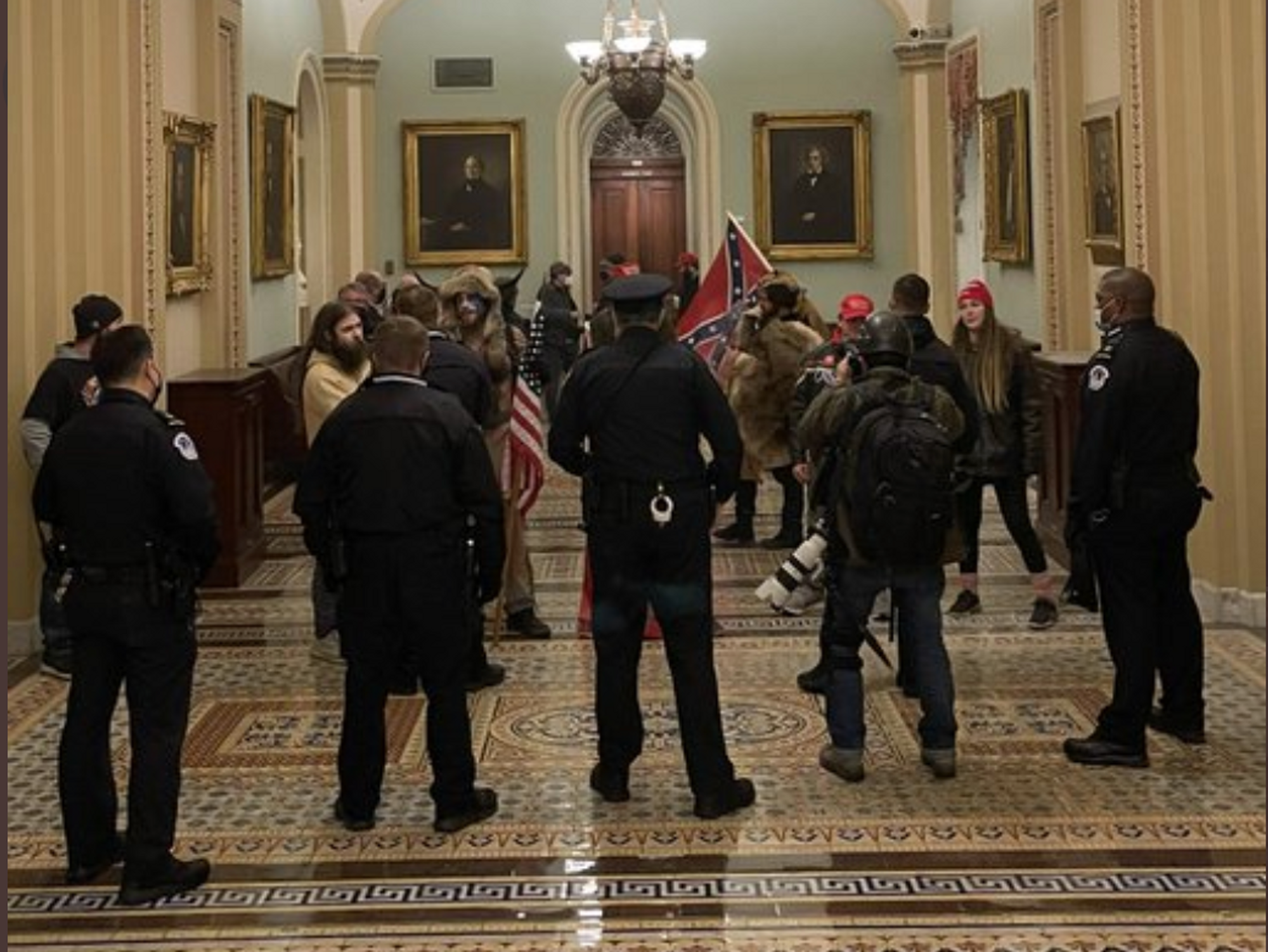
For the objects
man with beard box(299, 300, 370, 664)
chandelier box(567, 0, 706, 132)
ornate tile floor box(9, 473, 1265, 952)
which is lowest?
ornate tile floor box(9, 473, 1265, 952)

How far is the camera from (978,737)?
7.06m

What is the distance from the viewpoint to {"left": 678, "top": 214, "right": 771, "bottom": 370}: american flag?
10578 millimetres

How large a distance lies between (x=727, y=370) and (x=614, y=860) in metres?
5.64

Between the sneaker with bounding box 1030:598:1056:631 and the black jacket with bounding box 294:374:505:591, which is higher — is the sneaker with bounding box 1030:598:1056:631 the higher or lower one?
the lower one

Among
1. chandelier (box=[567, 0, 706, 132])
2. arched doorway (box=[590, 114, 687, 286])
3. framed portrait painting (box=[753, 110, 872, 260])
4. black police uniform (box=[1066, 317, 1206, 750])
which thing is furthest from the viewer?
arched doorway (box=[590, 114, 687, 286])

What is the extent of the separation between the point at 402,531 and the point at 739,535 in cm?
651

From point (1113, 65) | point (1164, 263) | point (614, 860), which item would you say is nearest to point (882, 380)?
point (614, 860)

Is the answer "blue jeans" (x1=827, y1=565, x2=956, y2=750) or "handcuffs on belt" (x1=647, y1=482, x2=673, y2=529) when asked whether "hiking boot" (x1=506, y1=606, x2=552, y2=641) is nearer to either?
"blue jeans" (x1=827, y1=565, x2=956, y2=750)

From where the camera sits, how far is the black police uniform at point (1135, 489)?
6.33 m

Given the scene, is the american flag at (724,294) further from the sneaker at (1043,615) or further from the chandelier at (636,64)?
the chandelier at (636,64)

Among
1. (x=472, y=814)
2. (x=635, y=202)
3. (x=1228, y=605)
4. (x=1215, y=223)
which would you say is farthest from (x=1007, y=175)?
(x=472, y=814)

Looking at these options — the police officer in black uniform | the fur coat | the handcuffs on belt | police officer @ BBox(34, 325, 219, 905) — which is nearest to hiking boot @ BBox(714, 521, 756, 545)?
the fur coat

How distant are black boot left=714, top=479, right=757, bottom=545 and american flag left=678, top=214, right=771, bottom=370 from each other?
4.97ft

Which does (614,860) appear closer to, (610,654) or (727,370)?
(610,654)
